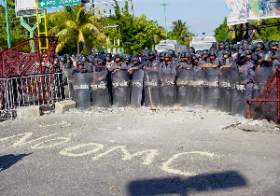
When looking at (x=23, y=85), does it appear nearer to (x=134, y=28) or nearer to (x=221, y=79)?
(x=221, y=79)

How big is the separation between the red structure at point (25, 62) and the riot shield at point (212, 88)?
17.2 ft

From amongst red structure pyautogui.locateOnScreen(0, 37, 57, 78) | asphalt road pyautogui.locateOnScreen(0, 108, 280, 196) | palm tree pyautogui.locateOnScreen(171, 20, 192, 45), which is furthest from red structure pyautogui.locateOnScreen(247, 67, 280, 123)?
palm tree pyautogui.locateOnScreen(171, 20, 192, 45)

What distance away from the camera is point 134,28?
46031 mm

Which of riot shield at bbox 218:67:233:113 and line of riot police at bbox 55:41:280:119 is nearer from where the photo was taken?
riot shield at bbox 218:67:233:113

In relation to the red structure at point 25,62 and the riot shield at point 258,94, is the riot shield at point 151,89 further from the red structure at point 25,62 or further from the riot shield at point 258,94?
the riot shield at point 258,94

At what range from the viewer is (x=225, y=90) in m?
14.0

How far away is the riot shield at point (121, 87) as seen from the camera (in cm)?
1623

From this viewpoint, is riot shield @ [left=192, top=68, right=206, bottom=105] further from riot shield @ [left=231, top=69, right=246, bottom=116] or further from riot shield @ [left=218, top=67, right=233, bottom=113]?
riot shield @ [left=231, top=69, right=246, bottom=116]

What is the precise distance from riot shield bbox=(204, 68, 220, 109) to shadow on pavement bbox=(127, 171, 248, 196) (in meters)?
6.15

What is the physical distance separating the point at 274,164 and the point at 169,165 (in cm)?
179

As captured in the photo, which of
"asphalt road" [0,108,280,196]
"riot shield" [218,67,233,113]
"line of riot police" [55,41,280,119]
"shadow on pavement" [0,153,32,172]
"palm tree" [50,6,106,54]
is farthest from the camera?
"palm tree" [50,6,106,54]

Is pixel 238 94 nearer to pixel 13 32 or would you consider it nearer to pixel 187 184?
pixel 187 184

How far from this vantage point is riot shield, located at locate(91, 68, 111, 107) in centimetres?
1633

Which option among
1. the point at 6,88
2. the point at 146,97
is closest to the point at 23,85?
the point at 6,88
